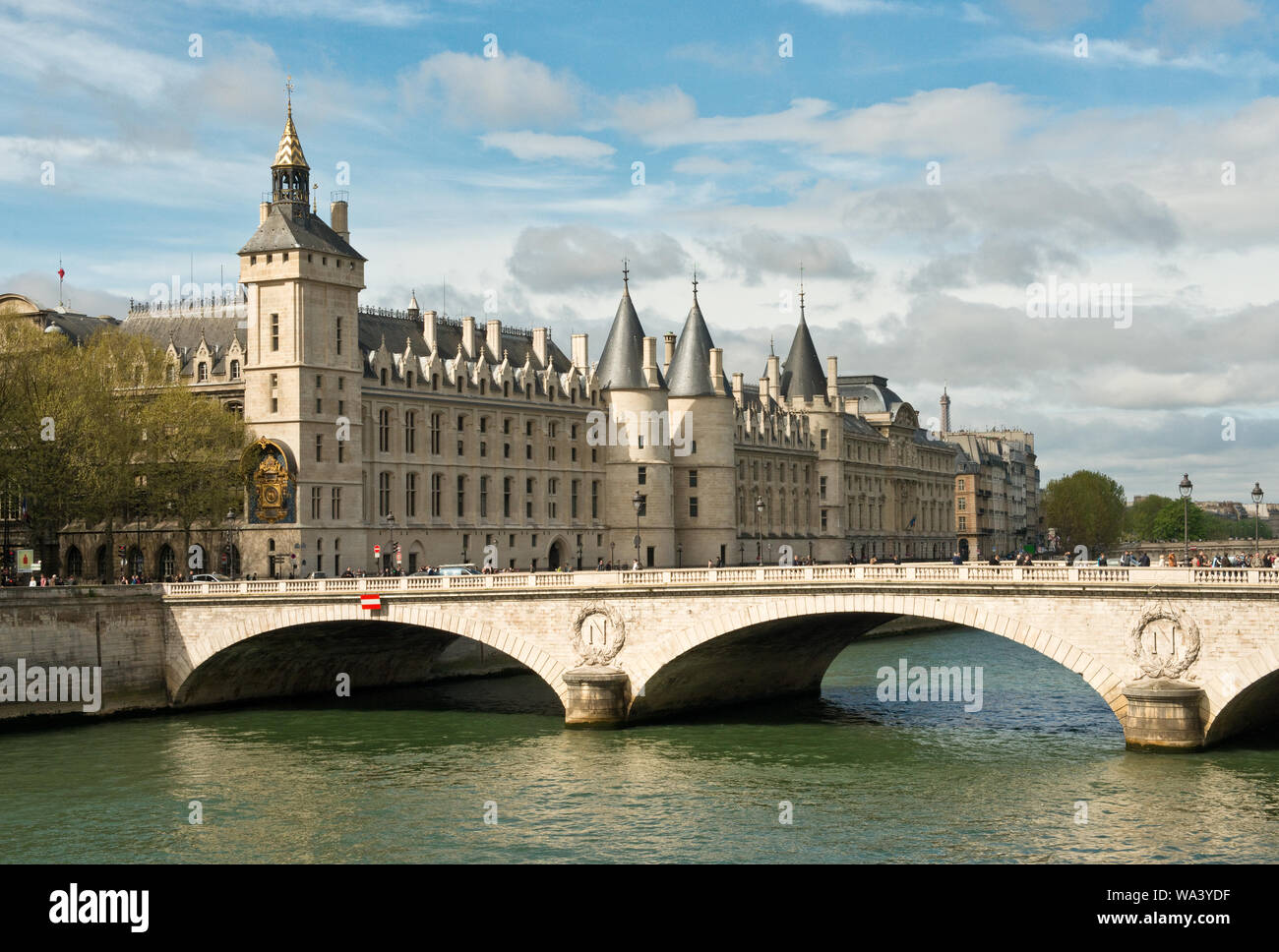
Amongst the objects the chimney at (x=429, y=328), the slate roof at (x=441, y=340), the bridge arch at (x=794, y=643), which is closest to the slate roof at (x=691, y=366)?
the slate roof at (x=441, y=340)

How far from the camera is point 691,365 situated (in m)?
113

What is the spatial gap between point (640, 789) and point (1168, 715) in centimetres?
1379

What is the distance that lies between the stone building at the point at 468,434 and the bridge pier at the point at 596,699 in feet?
89.0

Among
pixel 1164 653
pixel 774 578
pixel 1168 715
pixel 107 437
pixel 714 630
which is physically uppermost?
pixel 107 437

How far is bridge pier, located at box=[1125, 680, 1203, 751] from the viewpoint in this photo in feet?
145

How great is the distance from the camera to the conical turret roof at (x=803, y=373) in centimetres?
13712

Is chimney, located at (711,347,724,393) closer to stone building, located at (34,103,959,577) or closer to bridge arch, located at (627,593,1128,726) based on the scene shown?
stone building, located at (34,103,959,577)

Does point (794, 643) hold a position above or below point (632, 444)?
below

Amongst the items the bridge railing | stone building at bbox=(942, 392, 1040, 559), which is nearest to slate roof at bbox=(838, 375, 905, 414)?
stone building at bbox=(942, 392, 1040, 559)

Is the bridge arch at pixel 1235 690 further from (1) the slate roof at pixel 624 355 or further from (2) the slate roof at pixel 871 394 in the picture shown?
(2) the slate roof at pixel 871 394

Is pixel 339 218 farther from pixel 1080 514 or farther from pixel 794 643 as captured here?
pixel 1080 514

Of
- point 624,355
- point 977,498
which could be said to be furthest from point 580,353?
point 977,498
